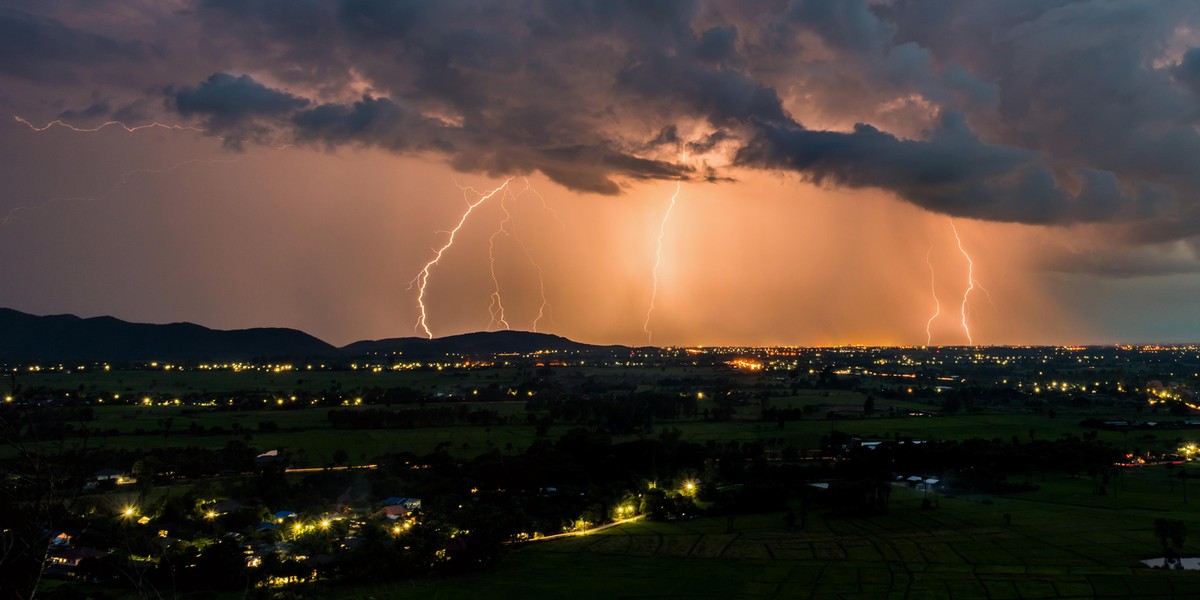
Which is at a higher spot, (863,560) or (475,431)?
(475,431)

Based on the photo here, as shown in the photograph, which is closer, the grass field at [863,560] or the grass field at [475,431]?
the grass field at [863,560]

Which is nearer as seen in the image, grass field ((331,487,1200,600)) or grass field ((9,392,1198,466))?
grass field ((331,487,1200,600))

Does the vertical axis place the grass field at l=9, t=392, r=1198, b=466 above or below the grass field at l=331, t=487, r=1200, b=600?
above

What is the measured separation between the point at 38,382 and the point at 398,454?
102 m

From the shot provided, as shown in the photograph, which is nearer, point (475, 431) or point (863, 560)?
point (863, 560)

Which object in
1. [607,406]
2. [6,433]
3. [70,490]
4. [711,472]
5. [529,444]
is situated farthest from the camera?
[607,406]

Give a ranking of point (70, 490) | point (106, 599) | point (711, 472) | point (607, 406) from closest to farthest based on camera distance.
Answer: point (70, 490) < point (106, 599) < point (711, 472) < point (607, 406)

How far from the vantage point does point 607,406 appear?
106562 millimetres

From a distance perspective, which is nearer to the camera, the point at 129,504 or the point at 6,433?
the point at 6,433

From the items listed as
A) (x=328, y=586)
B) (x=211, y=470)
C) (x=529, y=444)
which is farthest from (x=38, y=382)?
(x=328, y=586)

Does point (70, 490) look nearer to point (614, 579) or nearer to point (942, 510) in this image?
point (614, 579)

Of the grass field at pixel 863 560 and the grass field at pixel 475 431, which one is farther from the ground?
the grass field at pixel 475 431

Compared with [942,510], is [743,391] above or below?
above

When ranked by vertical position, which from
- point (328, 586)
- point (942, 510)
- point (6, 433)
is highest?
point (6, 433)
